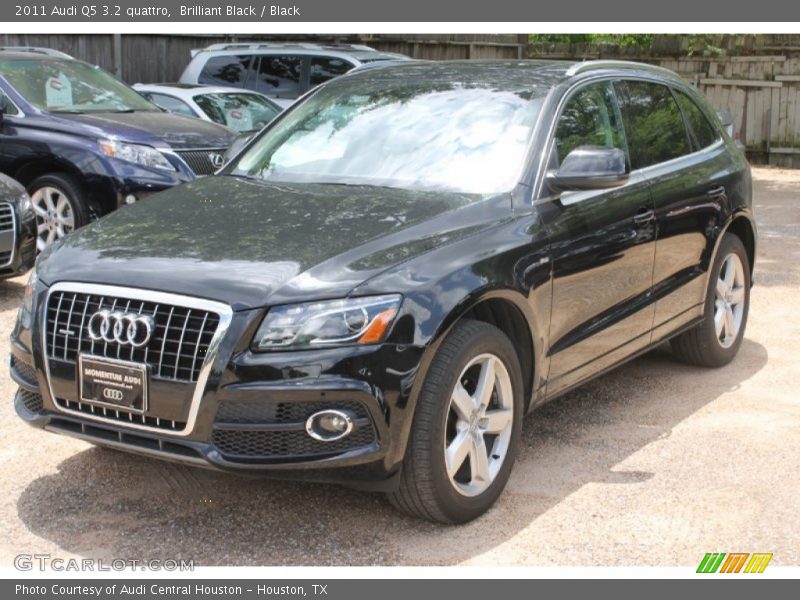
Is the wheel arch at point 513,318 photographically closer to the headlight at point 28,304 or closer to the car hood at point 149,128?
the headlight at point 28,304

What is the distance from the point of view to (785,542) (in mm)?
4531

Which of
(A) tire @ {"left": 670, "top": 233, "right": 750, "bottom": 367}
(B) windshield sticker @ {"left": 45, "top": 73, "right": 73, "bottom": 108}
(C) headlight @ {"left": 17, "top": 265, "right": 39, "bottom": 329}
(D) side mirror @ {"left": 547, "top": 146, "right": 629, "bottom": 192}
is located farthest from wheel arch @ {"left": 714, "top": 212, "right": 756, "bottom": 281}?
(B) windshield sticker @ {"left": 45, "top": 73, "right": 73, "bottom": 108}

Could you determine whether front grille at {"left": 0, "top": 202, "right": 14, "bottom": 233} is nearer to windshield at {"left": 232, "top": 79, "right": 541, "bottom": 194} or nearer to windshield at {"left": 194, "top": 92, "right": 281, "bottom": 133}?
windshield at {"left": 232, "top": 79, "right": 541, "bottom": 194}

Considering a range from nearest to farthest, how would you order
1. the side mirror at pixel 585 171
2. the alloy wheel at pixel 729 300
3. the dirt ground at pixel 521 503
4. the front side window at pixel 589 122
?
the dirt ground at pixel 521 503
the side mirror at pixel 585 171
the front side window at pixel 589 122
the alloy wheel at pixel 729 300

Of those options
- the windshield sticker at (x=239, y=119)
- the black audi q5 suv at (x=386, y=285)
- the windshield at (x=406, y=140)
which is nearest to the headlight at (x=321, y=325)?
the black audi q5 suv at (x=386, y=285)

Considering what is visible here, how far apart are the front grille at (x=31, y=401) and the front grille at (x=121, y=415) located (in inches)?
5.8

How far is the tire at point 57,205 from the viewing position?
371 inches

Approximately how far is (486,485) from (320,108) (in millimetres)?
2256

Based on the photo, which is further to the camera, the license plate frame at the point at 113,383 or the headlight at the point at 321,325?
the license plate frame at the point at 113,383

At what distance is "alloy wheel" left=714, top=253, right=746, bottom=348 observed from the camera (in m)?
6.97

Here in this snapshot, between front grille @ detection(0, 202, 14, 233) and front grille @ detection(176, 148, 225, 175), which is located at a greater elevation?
front grille @ detection(176, 148, 225, 175)

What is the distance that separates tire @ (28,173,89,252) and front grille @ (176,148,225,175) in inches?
35.2

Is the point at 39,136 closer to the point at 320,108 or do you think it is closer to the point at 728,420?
the point at 320,108

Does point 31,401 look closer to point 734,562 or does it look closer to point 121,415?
point 121,415
